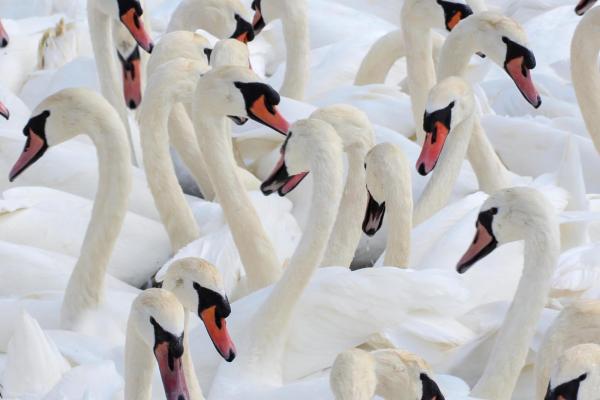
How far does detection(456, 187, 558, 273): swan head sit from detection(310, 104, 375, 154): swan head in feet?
3.06

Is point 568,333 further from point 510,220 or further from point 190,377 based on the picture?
point 190,377

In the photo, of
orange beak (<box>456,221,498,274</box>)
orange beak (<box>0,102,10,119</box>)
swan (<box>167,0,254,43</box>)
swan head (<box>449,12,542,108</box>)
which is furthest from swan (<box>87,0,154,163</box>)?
orange beak (<box>456,221,498,274</box>)

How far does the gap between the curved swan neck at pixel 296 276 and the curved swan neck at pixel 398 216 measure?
0.38m

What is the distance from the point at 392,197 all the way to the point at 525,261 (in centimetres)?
73

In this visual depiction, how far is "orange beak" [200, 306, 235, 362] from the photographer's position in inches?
209

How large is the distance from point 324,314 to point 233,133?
7.05ft

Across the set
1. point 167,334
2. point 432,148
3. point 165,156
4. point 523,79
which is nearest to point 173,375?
point 167,334

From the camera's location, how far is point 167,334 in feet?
16.6

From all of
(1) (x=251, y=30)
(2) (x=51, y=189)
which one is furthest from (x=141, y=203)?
(1) (x=251, y=30)

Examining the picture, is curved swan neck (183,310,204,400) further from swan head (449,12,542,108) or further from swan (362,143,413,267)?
swan head (449,12,542,108)

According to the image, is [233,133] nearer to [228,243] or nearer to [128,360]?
[228,243]

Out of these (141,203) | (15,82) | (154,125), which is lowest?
(15,82)

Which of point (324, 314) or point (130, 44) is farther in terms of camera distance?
point (130, 44)

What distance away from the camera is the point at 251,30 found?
8.18 metres
